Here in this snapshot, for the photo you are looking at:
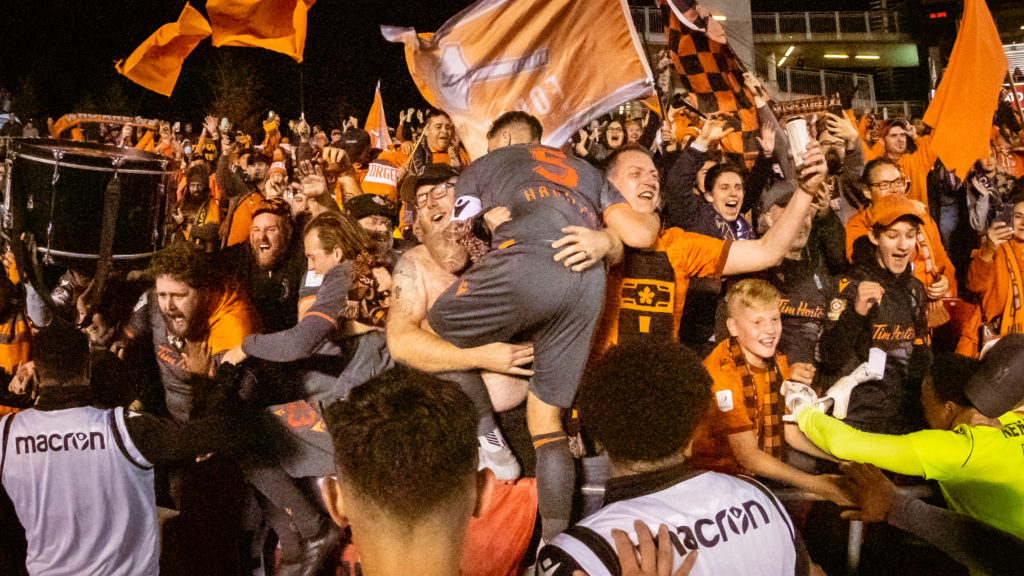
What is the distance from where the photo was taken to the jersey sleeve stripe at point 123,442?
3.50m

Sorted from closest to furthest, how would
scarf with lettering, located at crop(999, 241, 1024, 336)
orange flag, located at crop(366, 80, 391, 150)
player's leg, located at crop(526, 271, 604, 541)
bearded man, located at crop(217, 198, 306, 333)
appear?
player's leg, located at crop(526, 271, 604, 541)
bearded man, located at crop(217, 198, 306, 333)
scarf with lettering, located at crop(999, 241, 1024, 336)
orange flag, located at crop(366, 80, 391, 150)

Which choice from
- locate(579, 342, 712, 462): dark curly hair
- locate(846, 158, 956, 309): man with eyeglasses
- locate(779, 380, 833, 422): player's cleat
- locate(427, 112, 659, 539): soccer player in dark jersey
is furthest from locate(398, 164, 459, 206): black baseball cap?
locate(846, 158, 956, 309): man with eyeglasses

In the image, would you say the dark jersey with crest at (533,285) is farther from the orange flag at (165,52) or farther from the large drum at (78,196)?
the orange flag at (165,52)

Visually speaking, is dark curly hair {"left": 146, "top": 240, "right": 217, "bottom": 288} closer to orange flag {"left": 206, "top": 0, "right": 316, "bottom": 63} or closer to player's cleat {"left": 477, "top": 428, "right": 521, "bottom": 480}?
orange flag {"left": 206, "top": 0, "right": 316, "bottom": 63}

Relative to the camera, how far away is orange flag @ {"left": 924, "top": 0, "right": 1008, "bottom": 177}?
5293mm

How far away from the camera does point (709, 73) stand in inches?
181

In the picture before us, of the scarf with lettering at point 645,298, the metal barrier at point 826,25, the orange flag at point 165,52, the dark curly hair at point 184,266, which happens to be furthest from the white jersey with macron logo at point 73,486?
the metal barrier at point 826,25

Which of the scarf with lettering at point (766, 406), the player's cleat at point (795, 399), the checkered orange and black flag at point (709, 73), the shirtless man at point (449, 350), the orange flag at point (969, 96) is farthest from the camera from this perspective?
the orange flag at point (969, 96)

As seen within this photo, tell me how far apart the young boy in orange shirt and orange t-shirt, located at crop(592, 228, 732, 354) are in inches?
8.9

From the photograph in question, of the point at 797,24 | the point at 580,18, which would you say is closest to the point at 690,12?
the point at 580,18

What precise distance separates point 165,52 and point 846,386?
4793mm

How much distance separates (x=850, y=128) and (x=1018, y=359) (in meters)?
1.91

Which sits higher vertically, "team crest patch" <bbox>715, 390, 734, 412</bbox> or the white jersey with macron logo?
"team crest patch" <bbox>715, 390, 734, 412</bbox>

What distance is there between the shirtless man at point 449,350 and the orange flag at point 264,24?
1.47 m
